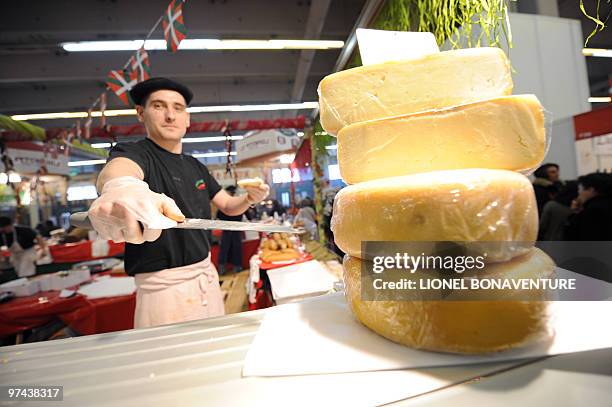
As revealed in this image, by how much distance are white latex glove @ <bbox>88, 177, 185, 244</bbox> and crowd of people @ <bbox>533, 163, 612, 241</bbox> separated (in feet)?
11.0

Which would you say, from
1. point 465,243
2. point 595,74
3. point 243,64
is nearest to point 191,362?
point 465,243

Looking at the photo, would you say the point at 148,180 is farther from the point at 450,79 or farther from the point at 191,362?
the point at 450,79

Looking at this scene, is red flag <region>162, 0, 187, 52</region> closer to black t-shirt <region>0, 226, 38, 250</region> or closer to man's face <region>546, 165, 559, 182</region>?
man's face <region>546, 165, 559, 182</region>

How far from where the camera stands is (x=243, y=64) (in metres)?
8.08

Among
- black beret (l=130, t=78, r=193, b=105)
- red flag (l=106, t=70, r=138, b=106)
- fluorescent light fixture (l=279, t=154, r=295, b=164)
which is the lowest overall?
black beret (l=130, t=78, r=193, b=105)

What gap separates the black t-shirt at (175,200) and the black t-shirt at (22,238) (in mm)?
6346

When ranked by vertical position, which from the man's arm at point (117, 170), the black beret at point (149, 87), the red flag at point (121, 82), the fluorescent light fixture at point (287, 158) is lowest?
the man's arm at point (117, 170)

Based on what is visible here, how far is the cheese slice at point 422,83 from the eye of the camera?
70cm

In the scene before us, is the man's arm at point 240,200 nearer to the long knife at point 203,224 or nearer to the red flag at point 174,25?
the long knife at point 203,224

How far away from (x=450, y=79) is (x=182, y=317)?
1661 millimetres

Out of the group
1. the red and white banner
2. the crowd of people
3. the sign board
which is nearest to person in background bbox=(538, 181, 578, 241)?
the crowd of people

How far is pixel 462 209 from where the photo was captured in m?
0.52

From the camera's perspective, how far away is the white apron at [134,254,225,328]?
1.56 metres

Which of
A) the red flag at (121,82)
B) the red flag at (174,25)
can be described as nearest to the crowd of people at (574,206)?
the red flag at (174,25)
